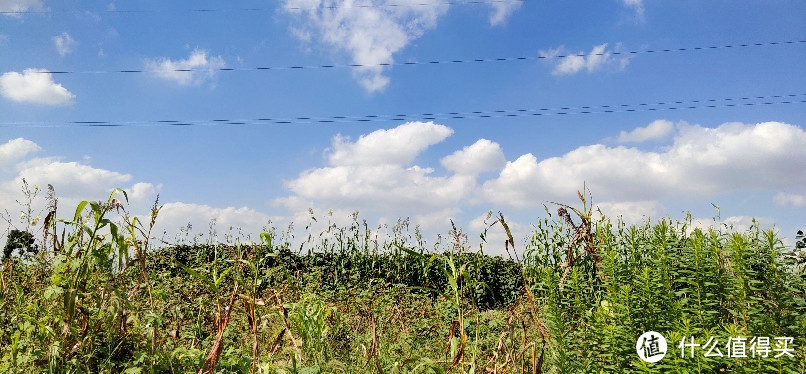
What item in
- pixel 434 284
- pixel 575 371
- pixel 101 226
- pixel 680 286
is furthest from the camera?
pixel 434 284

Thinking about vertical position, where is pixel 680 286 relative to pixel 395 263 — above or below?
below

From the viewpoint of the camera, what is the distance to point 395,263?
10094mm

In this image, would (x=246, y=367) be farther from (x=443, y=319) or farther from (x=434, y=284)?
(x=434, y=284)

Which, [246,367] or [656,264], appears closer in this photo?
[246,367]

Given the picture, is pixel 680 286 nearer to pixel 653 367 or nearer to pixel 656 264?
pixel 656 264

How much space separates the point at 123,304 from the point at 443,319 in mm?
4615

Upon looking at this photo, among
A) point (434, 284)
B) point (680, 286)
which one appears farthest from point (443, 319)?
point (680, 286)

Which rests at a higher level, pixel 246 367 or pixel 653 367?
pixel 653 367

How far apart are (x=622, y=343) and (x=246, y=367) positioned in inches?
74.5

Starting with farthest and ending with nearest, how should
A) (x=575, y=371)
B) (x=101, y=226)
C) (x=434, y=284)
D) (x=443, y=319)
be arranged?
(x=434, y=284) → (x=443, y=319) → (x=575, y=371) → (x=101, y=226)

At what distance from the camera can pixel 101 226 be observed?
2664mm

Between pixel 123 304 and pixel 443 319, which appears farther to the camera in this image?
pixel 443 319

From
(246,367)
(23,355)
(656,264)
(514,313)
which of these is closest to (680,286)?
(656,264)

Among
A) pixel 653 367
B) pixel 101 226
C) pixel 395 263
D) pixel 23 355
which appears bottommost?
pixel 23 355
